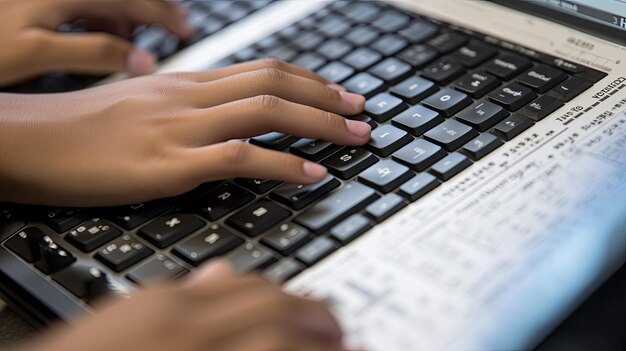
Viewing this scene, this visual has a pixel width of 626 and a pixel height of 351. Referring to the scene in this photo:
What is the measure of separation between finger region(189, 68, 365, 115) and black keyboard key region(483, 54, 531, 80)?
11 centimetres

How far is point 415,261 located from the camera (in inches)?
18.8

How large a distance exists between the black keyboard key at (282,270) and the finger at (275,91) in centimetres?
16

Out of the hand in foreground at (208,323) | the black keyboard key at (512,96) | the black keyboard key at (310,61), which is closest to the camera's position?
the hand in foreground at (208,323)

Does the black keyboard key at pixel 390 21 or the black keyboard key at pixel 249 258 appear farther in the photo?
the black keyboard key at pixel 390 21

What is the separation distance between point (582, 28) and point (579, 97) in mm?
95

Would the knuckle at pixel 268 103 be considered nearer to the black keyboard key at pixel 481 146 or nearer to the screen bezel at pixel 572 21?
the black keyboard key at pixel 481 146

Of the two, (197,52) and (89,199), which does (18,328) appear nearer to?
(89,199)

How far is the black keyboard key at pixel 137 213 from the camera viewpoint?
21.3 inches

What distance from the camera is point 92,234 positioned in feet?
1.75

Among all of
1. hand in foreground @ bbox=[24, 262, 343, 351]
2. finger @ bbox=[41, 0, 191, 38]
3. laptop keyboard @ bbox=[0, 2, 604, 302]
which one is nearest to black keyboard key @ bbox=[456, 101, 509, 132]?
laptop keyboard @ bbox=[0, 2, 604, 302]

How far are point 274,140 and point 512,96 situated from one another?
17cm

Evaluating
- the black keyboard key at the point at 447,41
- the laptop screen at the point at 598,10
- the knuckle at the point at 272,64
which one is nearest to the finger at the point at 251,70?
the knuckle at the point at 272,64

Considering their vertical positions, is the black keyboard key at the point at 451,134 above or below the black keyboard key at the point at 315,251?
above

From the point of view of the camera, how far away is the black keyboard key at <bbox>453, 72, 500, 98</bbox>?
2.01ft
